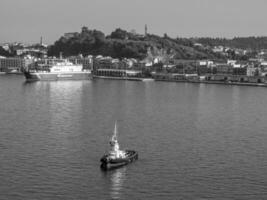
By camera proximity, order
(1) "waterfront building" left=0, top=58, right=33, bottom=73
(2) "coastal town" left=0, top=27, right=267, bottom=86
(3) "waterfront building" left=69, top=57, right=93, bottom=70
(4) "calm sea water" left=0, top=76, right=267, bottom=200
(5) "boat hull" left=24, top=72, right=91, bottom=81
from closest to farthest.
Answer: (4) "calm sea water" left=0, top=76, right=267, bottom=200
(5) "boat hull" left=24, top=72, right=91, bottom=81
(2) "coastal town" left=0, top=27, right=267, bottom=86
(3) "waterfront building" left=69, top=57, right=93, bottom=70
(1) "waterfront building" left=0, top=58, right=33, bottom=73

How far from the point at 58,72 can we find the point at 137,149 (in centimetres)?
2602

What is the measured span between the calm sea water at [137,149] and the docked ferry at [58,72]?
16.3 metres

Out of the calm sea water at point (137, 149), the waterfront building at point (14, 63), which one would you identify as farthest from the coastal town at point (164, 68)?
the calm sea water at point (137, 149)

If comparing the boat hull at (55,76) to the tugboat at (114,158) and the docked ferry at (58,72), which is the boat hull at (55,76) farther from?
the tugboat at (114,158)

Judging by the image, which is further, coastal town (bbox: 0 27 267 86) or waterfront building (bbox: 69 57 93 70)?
waterfront building (bbox: 69 57 93 70)

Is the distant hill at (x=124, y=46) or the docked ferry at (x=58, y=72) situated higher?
the distant hill at (x=124, y=46)

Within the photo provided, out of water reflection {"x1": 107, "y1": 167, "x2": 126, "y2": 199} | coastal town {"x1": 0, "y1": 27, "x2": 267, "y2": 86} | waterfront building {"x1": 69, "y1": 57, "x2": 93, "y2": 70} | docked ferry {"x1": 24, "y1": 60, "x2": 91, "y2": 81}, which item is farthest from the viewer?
waterfront building {"x1": 69, "y1": 57, "x2": 93, "y2": 70}

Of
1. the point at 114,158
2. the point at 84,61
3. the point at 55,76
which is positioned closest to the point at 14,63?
the point at 84,61

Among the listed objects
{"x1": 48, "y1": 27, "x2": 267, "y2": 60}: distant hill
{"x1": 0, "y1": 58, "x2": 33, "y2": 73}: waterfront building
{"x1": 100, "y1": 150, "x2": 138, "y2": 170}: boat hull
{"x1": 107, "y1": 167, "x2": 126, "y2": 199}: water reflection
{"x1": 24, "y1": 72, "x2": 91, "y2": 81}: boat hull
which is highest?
{"x1": 48, "y1": 27, "x2": 267, "y2": 60}: distant hill

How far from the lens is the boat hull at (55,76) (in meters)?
34.9

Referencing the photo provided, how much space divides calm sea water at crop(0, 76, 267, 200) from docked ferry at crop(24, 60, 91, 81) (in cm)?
1632

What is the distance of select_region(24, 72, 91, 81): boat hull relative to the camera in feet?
115

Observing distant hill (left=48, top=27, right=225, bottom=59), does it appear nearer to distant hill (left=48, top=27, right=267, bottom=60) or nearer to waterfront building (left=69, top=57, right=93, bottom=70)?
distant hill (left=48, top=27, right=267, bottom=60)

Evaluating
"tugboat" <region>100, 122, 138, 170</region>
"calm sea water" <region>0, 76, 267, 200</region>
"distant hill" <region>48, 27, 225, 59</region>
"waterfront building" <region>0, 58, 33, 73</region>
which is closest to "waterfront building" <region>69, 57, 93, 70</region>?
"waterfront building" <region>0, 58, 33, 73</region>
